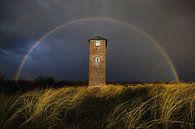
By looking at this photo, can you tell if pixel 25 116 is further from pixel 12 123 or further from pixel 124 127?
pixel 124 127

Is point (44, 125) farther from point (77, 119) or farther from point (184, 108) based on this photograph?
point (184, 108)

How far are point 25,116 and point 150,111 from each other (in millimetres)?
1751

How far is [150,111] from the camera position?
439 cm

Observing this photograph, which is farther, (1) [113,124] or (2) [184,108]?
(2) [184,108]

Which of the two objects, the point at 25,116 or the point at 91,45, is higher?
the point at 91,45

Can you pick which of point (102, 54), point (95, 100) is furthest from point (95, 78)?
point (95, 100)

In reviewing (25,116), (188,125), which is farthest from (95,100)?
(188,125)

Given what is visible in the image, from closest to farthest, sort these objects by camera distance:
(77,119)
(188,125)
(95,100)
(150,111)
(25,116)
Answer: (188,125)
(25,116)
(77,119)
(150,111)
(95,100)

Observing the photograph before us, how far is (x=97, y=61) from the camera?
4294 cm

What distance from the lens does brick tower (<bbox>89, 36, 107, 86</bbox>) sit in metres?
42.2

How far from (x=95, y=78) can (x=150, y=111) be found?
124ft

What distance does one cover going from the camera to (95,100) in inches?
224

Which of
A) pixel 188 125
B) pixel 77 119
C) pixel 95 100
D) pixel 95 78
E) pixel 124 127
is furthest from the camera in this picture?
pixel 95 78

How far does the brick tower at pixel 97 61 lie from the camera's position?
42219 millimetres
